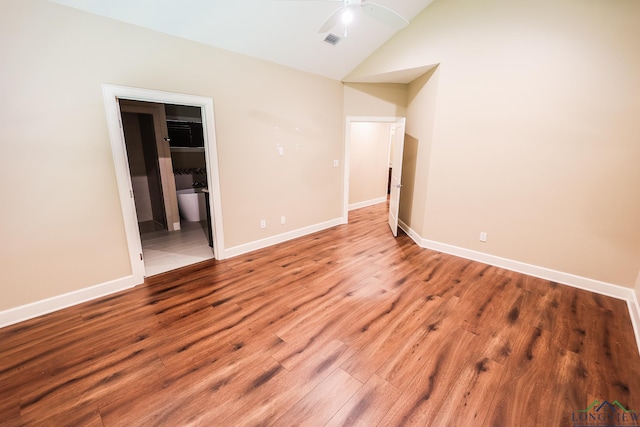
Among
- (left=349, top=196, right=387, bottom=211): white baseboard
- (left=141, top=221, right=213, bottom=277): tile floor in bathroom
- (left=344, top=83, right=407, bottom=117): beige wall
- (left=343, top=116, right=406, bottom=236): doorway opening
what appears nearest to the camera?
(left=141, top=221, right=213, bottom=277): tile floor in bathroom

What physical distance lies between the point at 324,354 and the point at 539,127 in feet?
11.1

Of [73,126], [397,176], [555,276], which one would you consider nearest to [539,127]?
[555,276]

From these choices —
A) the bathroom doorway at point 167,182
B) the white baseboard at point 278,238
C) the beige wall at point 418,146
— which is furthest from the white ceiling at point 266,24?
the white baseboard at point 278,238

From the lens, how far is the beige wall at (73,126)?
217cm

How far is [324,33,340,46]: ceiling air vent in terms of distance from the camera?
3.51 meters

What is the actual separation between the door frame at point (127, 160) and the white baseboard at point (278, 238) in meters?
0.31

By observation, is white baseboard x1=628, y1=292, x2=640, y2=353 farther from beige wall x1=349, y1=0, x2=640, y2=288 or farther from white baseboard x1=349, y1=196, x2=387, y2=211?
white baseboard x1=349, y1=196, x2=387, y2=211

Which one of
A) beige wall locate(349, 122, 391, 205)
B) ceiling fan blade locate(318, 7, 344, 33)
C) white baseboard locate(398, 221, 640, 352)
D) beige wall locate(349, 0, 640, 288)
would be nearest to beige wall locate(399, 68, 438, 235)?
beige wall locate(349, 0, 640, 288)

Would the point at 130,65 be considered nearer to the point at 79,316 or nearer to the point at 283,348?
the point at 79,316

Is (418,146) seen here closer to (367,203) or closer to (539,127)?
(539,127)

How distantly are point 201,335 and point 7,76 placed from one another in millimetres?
2622

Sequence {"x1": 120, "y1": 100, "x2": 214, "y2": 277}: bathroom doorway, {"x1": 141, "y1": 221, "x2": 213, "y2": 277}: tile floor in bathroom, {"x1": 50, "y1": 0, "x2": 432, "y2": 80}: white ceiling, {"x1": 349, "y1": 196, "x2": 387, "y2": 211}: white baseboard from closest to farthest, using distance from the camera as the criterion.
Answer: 1. {"x1": 50, "y1": 0, "x2": 432, "y2": 80}: white ceiling
2. {"x1": 141, "y1": 221, "x2": 213, "y2": 277}: tile floor in bathroom
3. {"x1": 120, "y1": 100, "x2": 214, "y2": 277}: bathroom doorway
4. {"x1": 349, "y1": 196, "x2": 387, "y2": 211}: white baseboard

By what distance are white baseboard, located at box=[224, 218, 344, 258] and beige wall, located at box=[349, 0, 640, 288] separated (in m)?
2.13

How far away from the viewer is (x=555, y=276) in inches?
122
